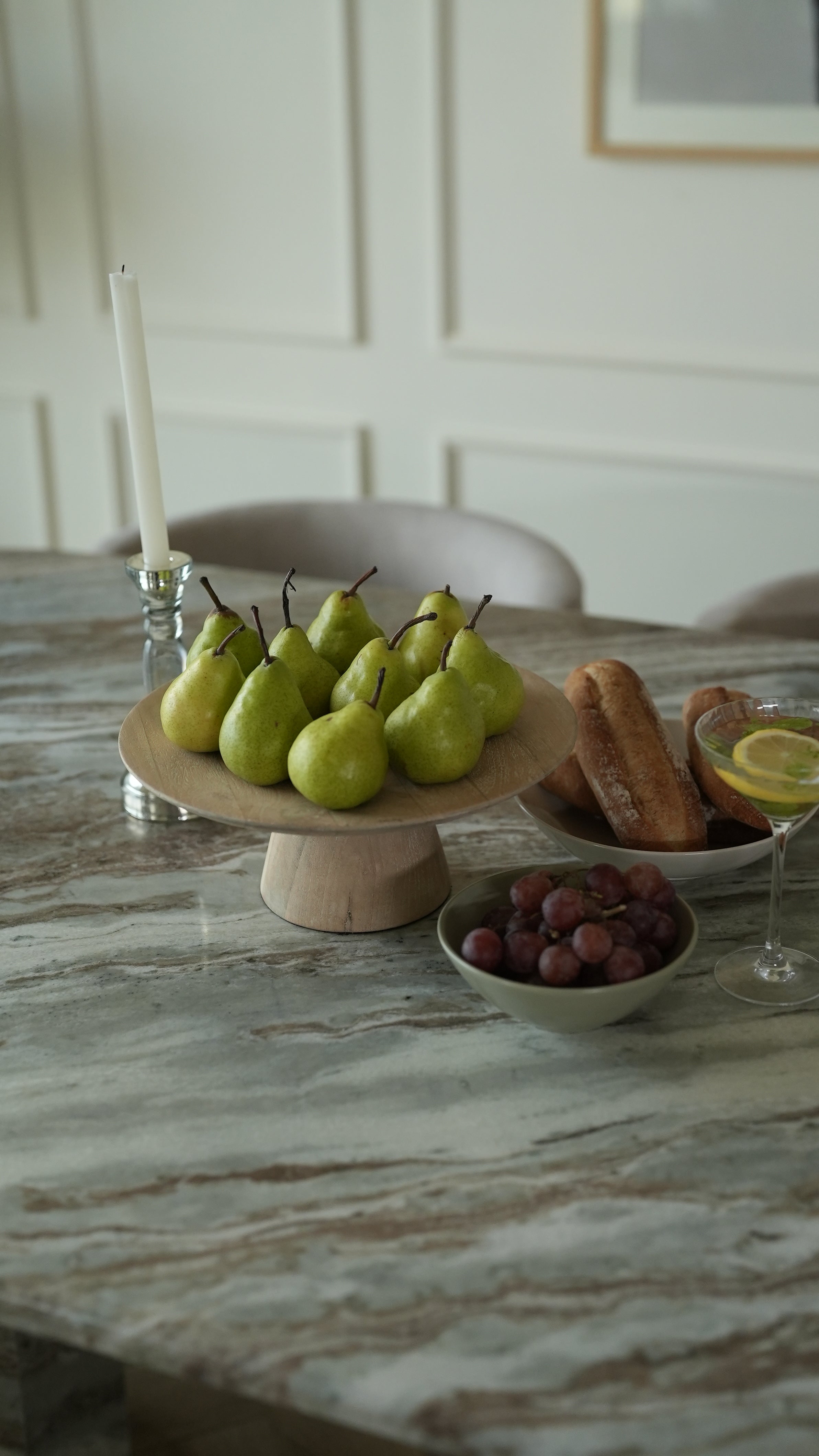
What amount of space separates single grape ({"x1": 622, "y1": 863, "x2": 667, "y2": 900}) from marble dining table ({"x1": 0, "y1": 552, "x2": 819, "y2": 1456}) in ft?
0.30

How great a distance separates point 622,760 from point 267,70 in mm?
2352

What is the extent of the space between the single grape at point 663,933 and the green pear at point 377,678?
0.77 ft

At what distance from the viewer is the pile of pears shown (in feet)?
2.93

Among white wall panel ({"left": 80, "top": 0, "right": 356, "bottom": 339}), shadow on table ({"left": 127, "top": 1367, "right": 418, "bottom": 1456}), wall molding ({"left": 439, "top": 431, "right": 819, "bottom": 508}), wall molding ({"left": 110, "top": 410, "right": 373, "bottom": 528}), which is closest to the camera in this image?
shadow on table ({"left": 127, "top": 1367, "right": 418, "bottom": 1456})

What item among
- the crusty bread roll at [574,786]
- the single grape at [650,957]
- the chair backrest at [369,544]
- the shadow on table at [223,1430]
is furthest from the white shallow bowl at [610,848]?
the chair backrest at [369,544]

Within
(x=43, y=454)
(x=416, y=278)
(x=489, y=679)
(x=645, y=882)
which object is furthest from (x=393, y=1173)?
(x=43, y=454)

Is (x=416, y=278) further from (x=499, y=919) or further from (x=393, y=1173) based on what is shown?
(x=393, y=1173)

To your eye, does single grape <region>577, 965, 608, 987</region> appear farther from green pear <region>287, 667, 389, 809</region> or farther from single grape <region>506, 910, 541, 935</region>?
green pear <region>287, 667, 389, 809</region>

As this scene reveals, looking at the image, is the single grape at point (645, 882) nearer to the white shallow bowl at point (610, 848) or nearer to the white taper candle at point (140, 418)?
the white shallow bowl at point (610, 848)

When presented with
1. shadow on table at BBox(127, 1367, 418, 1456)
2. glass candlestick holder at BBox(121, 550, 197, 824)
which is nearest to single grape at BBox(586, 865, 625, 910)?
glass candlestick holder at BBox(121, 550, 197, 824)

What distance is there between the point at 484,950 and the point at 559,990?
2.2 inches

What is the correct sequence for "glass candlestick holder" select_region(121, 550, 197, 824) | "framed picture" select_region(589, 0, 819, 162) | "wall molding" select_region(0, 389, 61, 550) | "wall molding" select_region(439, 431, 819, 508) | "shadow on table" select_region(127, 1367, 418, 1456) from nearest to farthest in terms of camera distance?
"glass candlestick holder" select_region(121, 550, 197, 824), "shadow on table" select_region(127, 1367, 418, 1456), "framed picture" select_region(589, 0, 819, 162), "wall molding" select_region(439, 431, 819, 508), "wall molding" select_region(0, 389, 61, 550)

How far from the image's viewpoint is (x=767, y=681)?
56.6 inches

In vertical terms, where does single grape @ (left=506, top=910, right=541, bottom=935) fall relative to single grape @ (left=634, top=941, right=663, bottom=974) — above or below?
above
